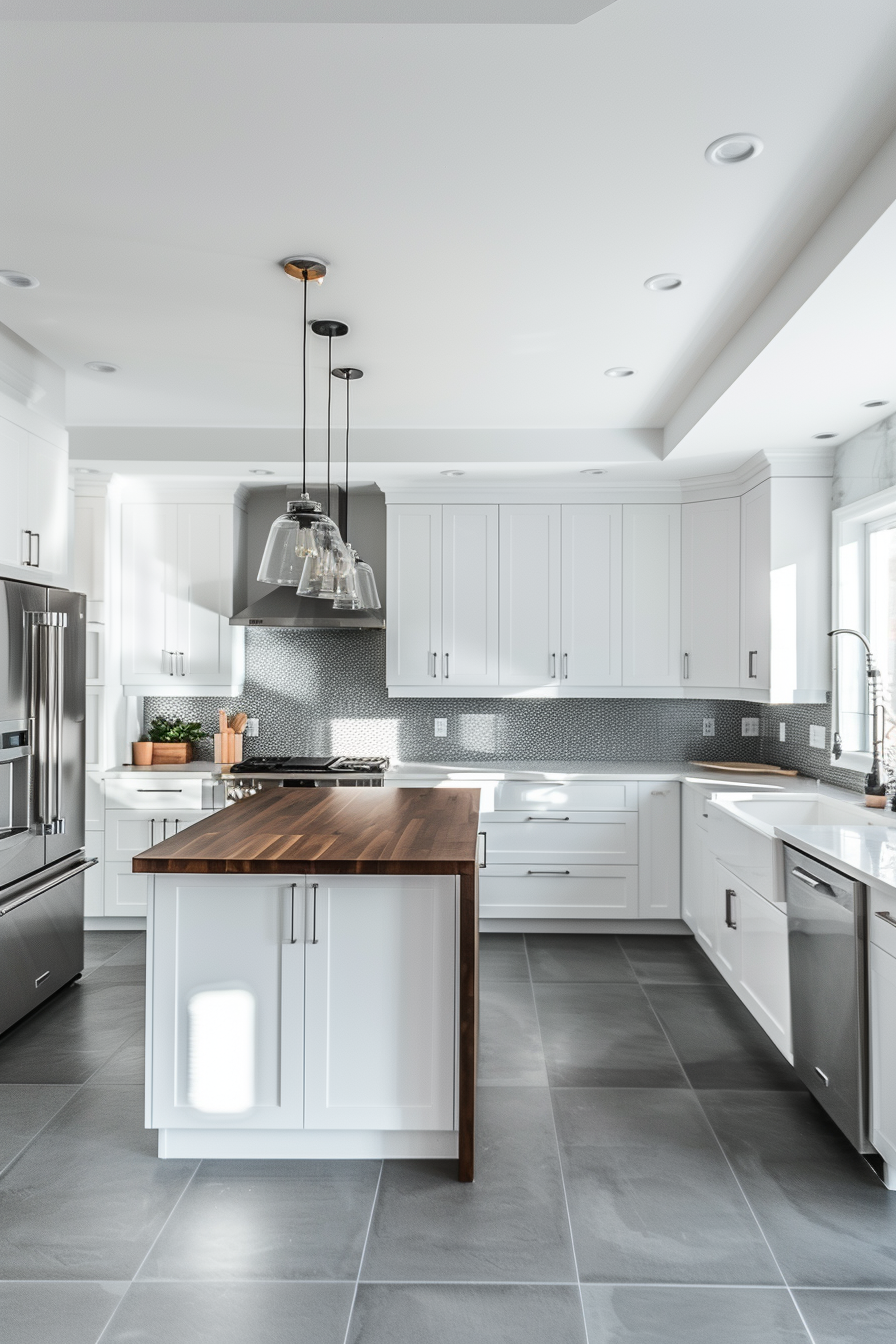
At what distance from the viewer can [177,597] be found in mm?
4898

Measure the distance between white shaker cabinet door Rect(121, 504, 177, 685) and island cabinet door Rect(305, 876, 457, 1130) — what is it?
2896 millimetres

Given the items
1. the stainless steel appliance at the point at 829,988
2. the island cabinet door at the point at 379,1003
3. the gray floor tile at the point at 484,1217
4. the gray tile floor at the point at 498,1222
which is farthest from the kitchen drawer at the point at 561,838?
the island cabinet door at the point at 379,1003

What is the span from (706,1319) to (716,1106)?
0.98 metres

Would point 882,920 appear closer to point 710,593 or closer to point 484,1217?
point 484,1217

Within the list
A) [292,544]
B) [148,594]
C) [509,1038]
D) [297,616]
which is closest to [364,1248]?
[509,1038]

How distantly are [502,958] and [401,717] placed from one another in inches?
62.9

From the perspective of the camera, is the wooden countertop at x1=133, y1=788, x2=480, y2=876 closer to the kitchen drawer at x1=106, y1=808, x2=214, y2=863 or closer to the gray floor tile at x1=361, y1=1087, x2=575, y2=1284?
the gray floor tile at x1=361, y1=1087, x2=575, y2=1284

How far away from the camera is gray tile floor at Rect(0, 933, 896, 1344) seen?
1815mm

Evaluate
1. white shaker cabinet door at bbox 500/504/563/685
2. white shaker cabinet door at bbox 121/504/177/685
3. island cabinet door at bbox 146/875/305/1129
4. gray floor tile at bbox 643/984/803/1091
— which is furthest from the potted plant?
gray floor tile at bbox 643/984/803/1091

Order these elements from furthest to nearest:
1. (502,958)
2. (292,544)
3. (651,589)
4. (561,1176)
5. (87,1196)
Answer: (651,589)
(502,958)
(292,544)
(561,1176)
(87,1196)

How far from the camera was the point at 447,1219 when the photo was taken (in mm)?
2150

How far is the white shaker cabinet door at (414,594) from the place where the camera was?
4.87 metres

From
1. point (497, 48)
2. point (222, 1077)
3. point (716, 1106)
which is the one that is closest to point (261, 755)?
point (222, 1077)

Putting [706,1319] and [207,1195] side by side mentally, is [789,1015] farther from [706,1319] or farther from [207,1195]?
[207,1195]
